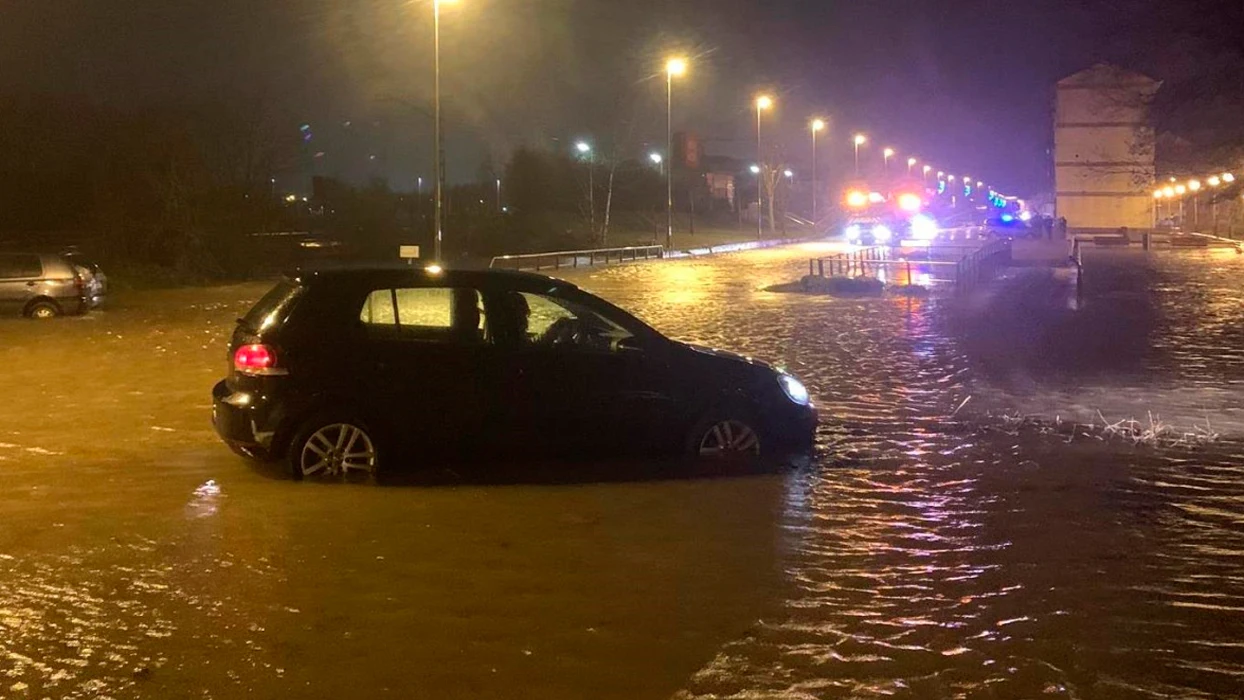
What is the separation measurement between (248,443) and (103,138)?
51.5 m

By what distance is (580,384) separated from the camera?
9.63m

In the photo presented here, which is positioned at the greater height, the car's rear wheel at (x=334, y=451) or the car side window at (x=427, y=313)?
the car side window at (x=427, y=313)

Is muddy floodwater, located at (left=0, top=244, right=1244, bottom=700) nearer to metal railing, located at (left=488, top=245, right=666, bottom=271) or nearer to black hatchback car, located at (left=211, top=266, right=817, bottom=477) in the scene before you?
black hatchback car, located at (left=211, top=266, right=817, bottom=477)

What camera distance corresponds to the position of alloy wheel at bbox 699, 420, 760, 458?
1006cm

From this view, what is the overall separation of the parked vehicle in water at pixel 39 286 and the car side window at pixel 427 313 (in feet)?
62.9

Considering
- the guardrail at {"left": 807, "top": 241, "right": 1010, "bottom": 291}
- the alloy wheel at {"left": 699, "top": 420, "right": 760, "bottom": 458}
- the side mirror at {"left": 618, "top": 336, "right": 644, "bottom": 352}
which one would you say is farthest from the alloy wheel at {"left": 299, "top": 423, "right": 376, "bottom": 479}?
the guardrail at {"left": 807, "top": 241, "right": 1010, "bottom": 291}

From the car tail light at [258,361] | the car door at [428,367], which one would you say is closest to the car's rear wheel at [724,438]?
the car door at [428,367]

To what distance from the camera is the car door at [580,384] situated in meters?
9.56

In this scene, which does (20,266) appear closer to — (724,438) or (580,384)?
(580,384)

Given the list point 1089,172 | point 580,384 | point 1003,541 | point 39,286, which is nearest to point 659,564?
point 1003,541

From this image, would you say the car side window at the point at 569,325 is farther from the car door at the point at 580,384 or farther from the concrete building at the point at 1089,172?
the concrete building at the point at 1089,172

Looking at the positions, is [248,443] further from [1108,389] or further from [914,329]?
[914,329]

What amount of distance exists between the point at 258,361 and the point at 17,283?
62.5 feet

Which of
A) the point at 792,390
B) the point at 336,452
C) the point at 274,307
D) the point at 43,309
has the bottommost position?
Answer: the point at 336,452
